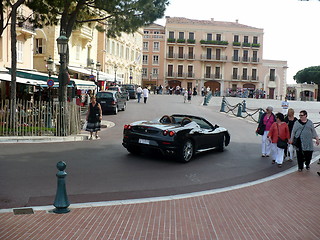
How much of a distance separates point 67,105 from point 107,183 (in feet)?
24.3

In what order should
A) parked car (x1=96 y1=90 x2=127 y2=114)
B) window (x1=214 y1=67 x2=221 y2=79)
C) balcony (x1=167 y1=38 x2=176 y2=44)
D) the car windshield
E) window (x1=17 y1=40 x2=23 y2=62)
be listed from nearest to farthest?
1. parked car (x1=96 y1=90 x2=127 y2=114)
2. the car windshield
3. window (x1=17 y1=40 x2=23 y2=62)
4. balcony (x1=167 y1=38 x2=176 y2=44)
5. window (x1=214 y1=67 x2=221 y2=79)

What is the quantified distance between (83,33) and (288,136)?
2897 centimetres

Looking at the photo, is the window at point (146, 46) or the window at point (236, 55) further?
the window at point (146, 46)

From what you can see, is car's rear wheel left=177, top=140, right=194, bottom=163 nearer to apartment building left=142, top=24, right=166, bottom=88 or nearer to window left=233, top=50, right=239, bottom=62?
apartment building left=142, top=24, right=166, bottom=88

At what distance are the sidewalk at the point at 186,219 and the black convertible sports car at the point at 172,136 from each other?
9.05ft

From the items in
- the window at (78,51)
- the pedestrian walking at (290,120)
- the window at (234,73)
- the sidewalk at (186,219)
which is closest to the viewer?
the sidewalk at (186,219)

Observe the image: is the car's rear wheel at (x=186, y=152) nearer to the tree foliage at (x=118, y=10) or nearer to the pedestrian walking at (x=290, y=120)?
the pedestrian walking at (x=290, y=120)

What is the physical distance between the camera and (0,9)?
15750mm

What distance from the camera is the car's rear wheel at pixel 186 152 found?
1020 centimetres

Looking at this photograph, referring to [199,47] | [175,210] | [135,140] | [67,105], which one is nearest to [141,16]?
[67,105]

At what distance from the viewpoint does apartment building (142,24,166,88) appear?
74625 mm

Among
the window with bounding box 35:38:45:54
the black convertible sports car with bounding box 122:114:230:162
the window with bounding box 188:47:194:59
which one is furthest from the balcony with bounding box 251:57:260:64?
the black convertible sports car with bounding box 122:114:230:162

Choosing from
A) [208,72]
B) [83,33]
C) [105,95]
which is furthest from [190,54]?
[105,95]

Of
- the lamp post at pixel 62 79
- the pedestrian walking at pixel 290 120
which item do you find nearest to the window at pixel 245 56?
the lamp post at pixel 62 79
